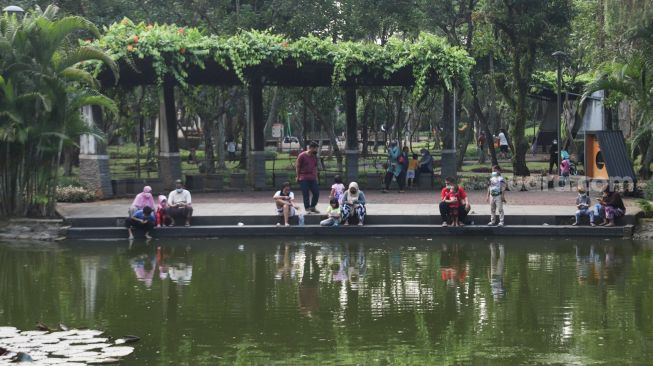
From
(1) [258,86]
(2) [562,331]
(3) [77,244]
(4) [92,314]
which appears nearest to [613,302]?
(2) [562,331]

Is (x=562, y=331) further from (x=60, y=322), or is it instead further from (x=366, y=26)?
(x=366, y=26)

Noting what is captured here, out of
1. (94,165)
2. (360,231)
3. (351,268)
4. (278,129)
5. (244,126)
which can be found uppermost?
(278,129)

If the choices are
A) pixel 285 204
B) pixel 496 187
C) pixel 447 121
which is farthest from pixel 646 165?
pixel 285 204

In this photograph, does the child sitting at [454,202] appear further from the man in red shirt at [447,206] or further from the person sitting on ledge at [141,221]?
the person sitting on ledge at [141,221]

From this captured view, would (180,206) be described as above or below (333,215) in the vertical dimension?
above

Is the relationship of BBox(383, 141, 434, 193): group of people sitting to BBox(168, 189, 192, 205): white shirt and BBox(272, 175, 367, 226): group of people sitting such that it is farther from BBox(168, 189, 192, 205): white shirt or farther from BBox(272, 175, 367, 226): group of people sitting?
BBox(168, 189, 192, 205): white shirt

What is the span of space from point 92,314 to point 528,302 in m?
6.22

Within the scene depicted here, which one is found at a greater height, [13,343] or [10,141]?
[10,141]

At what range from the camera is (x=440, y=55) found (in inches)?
1271

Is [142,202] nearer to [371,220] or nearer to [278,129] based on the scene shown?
[371,220]

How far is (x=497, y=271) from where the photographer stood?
1958cm

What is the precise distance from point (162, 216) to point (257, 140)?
29.7 ft

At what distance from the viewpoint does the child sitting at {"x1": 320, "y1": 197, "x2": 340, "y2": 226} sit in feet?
83.0

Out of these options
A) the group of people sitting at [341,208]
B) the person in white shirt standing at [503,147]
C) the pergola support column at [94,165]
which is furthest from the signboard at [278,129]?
the group of people sitting at [341,208]
